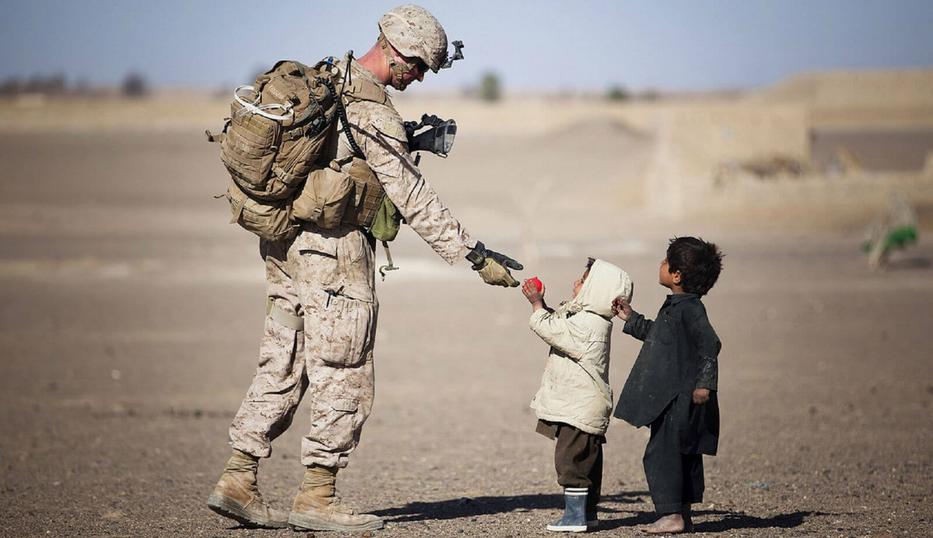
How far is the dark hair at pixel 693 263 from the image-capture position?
5.57m

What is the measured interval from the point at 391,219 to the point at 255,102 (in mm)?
807

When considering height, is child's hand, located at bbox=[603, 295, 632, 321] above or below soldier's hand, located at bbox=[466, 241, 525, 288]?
below

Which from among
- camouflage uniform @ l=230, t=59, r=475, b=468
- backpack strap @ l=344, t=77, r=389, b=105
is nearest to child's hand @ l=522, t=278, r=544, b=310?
camouflage uniform @ l=230, t=59, r=475, b=468

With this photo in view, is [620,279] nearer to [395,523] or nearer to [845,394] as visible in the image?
[395,523]

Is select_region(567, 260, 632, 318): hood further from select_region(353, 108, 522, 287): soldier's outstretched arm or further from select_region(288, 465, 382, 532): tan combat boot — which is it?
select_region(288, 465, 382, 532): tan combat boot

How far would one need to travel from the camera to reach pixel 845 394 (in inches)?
481

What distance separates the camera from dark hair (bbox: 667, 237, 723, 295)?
219 inches

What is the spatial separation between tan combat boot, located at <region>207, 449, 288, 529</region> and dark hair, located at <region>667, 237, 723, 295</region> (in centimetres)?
213

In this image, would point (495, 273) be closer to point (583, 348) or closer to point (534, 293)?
point (534, 293)


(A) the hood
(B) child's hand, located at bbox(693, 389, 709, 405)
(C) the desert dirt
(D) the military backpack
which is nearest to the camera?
(D) the military backpack

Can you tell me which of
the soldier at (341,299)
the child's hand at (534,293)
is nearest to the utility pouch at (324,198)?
the soldier at (341,299)

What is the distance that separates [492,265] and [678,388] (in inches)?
38.8

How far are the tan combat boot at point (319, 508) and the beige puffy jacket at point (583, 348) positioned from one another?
1.01 m

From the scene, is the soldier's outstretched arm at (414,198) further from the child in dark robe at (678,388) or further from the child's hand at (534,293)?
the child in dark robe at (678,388)
